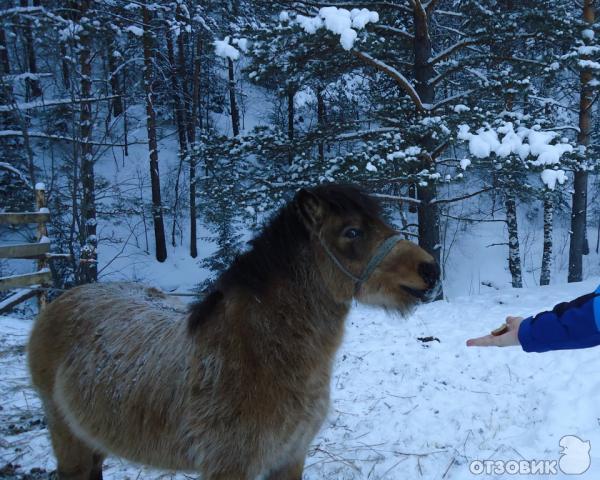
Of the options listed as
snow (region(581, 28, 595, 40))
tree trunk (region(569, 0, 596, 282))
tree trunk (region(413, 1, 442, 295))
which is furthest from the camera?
tree trunk (region(569, 0, 596, 282))

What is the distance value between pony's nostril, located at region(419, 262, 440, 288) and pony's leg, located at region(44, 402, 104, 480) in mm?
2507

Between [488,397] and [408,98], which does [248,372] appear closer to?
[488,397]

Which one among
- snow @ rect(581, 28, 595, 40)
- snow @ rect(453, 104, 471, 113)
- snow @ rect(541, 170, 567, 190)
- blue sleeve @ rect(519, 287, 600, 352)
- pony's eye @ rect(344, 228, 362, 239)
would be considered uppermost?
snow @ rect(581, 28, 595, 40)

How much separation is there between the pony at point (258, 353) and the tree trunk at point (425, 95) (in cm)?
630

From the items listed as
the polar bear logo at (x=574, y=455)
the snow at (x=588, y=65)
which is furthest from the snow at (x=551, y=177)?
the polar bear logo at (x=574, y=455)

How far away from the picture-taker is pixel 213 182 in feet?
29.0

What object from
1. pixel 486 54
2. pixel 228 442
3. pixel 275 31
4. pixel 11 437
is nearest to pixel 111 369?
pixel 228 442

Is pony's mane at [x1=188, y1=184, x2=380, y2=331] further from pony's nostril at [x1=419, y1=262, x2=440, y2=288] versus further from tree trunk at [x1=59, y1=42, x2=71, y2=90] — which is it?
tree trunk at [x1=59, y1=42, x2=71, y2=90]

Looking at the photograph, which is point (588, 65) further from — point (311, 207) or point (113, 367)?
point (113, 367)

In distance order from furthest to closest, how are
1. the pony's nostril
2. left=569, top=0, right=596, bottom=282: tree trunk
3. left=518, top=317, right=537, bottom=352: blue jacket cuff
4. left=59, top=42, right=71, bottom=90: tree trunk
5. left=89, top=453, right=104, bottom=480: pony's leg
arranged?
left=569, top=0, right=596, bottom=282: tree trunk, left=59, top=42, right=71, bottom=90: tree trunk, left=89, top=453, right=104, bottom=480: pony's leg, the pony's nostril, left=518, top=317, right=537, bottom=352: blue jacket cuff

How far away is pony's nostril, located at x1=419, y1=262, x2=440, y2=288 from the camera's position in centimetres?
212

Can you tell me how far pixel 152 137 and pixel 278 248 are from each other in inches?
635

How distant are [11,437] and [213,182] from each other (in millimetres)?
5880

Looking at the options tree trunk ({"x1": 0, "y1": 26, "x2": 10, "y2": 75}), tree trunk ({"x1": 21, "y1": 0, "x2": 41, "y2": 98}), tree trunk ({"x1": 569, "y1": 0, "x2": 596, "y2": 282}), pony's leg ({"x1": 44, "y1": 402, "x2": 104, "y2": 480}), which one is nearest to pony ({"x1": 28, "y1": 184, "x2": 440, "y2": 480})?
pony's leg ({"x1": 44, "y1": 402, "x2": 104, "y2": 480})
